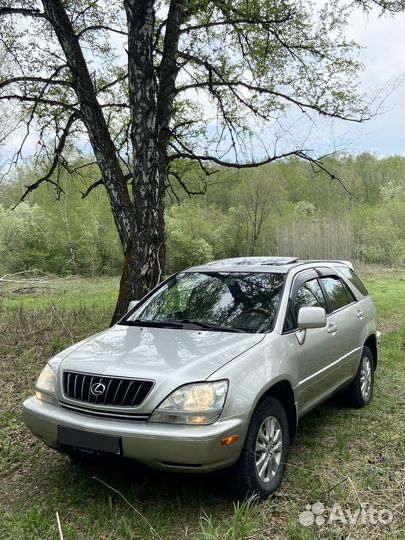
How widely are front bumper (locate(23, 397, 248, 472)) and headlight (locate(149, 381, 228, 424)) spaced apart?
0.04 metres

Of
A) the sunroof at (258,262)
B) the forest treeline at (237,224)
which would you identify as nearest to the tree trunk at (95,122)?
the sunroof at (258,262)

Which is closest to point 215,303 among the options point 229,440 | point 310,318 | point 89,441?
point 310,318

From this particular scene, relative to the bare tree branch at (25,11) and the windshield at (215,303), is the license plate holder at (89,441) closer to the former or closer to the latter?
the windshield at (215,303)

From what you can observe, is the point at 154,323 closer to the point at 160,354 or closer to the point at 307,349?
the point at 160,354

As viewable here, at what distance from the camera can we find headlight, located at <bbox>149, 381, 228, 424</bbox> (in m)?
3.08

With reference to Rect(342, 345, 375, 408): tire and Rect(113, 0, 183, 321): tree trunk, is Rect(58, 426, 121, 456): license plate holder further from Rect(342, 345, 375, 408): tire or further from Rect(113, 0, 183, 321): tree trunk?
Rect(113, 0, 183, 321): tree trunk

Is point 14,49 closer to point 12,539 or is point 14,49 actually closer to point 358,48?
point 358,48

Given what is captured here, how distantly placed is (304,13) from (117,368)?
812cm

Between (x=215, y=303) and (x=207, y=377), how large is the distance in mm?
1328

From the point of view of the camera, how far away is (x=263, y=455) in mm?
3451

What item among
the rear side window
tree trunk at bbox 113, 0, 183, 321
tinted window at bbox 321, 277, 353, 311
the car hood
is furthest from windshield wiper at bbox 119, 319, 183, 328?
tree trunk at bbox 113, 0, 183, 321

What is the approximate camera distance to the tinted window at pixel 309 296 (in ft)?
14.7

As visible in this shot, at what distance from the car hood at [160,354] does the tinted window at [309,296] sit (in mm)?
863

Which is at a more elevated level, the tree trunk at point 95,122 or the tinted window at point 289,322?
the tree trunk at point 95,122
